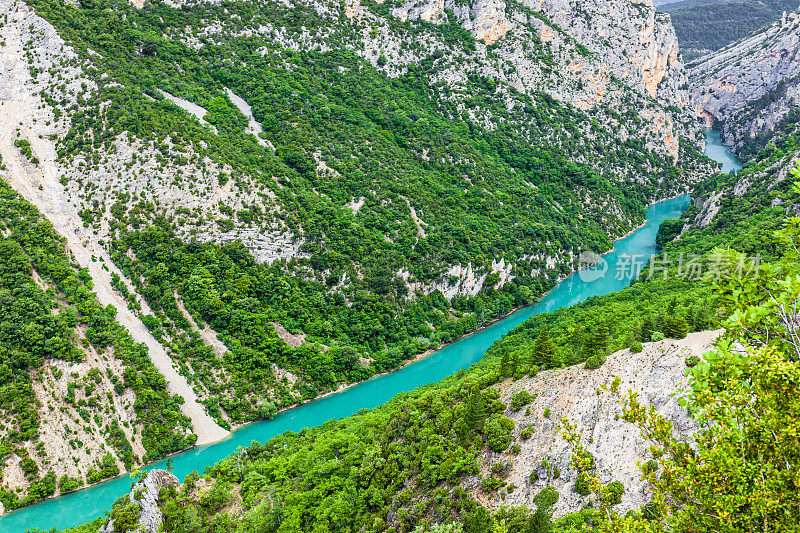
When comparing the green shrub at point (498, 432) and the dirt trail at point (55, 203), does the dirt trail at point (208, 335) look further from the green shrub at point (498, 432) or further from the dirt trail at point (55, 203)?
the green shrub at point (498, 432)

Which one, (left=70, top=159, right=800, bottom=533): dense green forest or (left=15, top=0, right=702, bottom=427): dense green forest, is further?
(left=15, top=0, right=702, bottom=427): dense green forest

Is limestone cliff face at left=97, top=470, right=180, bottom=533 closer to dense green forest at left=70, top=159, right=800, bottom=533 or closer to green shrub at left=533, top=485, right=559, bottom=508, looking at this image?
dense green forest at left=70, top=159, right=800, bottom=533

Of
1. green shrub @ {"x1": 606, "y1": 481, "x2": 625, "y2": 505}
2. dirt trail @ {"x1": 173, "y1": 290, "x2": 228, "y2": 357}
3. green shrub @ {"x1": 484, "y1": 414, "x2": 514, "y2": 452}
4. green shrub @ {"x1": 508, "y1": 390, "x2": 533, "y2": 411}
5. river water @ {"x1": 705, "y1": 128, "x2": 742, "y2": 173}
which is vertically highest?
dirt trail @ {"x1": 173, "y1": 290, "x2": 228, "y2": 357}

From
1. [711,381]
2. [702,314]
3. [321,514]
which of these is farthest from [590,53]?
[711,381]

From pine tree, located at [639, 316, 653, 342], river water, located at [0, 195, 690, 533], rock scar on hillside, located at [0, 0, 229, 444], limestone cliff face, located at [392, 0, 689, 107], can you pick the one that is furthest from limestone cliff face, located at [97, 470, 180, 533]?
limestone cliff face, located at [392, 0, 689, 107]

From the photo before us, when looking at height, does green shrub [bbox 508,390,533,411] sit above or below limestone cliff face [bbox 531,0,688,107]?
below

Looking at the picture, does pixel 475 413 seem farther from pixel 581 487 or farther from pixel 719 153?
pixel 719 153

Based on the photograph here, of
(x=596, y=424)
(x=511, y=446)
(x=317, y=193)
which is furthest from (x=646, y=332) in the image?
(x=317, y=193)
